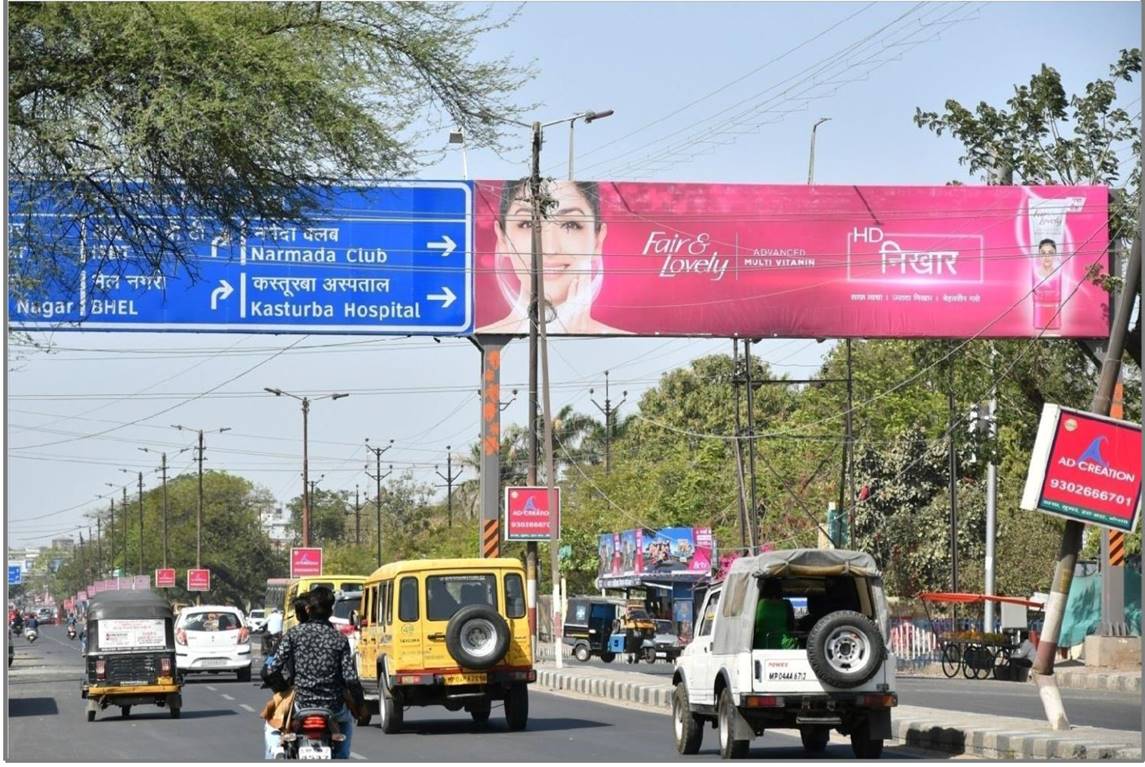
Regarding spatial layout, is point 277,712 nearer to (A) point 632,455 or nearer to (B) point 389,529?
(A) point 632,455

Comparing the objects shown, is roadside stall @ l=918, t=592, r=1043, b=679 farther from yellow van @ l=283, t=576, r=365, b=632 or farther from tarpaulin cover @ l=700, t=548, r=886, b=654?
tarpaulin cover @ l=700, t=548, r=886, b=654

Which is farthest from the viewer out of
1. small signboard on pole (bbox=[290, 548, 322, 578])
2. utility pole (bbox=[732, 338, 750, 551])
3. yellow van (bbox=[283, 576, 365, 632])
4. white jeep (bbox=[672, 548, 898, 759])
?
small signboard on pole (bbox=[290, 548, 322, 578])

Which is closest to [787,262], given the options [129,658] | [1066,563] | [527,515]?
[527,515]

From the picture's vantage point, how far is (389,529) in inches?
5704

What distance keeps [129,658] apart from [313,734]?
16122mm

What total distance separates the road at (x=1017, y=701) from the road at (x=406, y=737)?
420 centimetres

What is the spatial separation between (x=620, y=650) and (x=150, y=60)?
4397 centimetres

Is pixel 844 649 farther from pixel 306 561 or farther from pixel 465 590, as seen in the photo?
pixel 306 561

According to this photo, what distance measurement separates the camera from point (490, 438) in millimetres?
40281

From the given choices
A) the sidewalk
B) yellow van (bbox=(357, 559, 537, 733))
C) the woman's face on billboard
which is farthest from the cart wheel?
yellow van (bbox=(357, 559, 537, 733))

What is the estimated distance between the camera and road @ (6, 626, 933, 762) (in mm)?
19531

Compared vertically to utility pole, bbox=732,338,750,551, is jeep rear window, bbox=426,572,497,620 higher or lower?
lower

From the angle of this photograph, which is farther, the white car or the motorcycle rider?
the white car

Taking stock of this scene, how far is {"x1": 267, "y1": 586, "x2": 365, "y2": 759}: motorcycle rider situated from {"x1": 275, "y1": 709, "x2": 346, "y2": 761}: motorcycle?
0.09 metres
